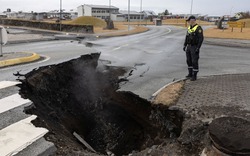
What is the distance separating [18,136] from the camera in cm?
423

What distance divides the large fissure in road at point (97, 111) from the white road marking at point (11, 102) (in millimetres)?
291

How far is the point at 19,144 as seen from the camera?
399 cm

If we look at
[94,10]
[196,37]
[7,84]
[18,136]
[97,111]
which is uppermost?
[94,10]

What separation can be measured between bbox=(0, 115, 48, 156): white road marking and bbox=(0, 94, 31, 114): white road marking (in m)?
0.77

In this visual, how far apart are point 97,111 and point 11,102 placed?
A: 314 cm

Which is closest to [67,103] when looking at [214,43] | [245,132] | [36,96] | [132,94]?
[36,96]

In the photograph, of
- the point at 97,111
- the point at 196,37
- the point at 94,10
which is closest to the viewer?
the point at 196,37

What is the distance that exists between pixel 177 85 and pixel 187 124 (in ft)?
8.76

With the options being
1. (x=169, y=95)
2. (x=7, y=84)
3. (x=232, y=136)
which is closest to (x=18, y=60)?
(x=7, y=84)

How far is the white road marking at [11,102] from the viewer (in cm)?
539

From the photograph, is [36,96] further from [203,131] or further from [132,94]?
[203,131]

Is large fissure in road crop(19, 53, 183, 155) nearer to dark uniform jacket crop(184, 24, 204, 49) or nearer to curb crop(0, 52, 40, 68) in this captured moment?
curb crop(0, 52, 40, 68)

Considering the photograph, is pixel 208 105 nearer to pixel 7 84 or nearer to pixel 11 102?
pixel 11 102

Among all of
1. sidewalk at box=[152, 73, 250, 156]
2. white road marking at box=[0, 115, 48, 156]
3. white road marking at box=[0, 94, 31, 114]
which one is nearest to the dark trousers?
sidewalk at box=[152, 73, 250, 156]
